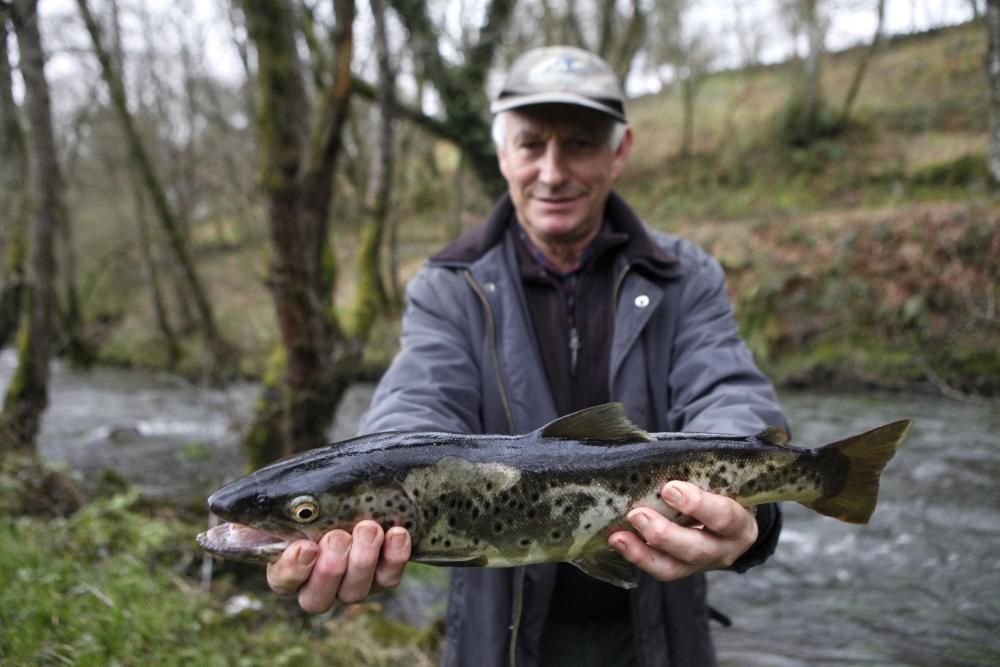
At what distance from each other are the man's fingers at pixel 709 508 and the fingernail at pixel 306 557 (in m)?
1.09

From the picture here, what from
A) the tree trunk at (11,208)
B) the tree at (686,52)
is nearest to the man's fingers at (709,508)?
the tree trunk at (11,208)

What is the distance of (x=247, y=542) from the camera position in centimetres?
211

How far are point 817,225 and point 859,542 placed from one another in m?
13.2

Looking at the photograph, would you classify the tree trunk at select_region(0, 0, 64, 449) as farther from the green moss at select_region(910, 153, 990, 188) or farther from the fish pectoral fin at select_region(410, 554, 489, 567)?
the green moss at select_region(910, 153, 990, 188)

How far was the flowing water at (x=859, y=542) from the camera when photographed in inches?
236

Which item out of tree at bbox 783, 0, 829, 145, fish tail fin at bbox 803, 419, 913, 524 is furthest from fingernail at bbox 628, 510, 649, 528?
tree at bbox 783, 0, 829, 145

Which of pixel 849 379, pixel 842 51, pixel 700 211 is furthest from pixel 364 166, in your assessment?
pixel 842 51

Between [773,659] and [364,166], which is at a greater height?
[364,166]

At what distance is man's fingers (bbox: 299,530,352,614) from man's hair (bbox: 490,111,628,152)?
1.92m

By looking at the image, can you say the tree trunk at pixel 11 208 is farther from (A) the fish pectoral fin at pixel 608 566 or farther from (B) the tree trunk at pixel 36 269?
(A) the fish pectoral fin at pixel 608 566

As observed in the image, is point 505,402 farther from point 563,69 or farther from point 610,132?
point 563,69

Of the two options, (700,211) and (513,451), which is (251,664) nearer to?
(513,451)

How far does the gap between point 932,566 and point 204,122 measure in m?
25.9

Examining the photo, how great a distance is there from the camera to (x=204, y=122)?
2572 cm
